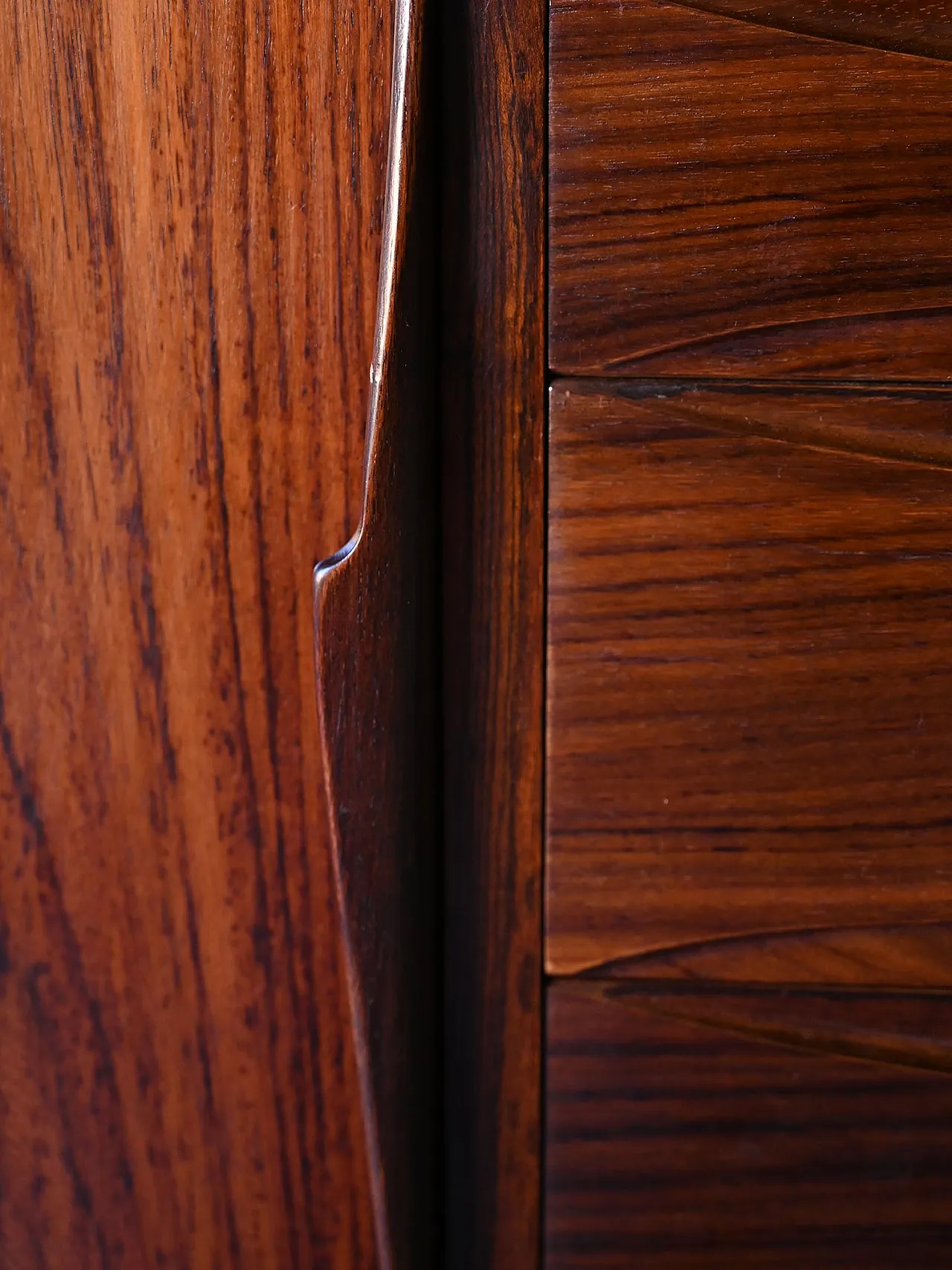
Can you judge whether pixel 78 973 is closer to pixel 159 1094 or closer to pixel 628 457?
pixel 159 1094

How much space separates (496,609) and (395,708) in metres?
0.04

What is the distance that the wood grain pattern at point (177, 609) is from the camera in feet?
0.84

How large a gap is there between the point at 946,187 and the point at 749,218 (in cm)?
5

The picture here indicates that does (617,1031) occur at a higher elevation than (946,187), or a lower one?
lower

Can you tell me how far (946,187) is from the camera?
9.7 inches

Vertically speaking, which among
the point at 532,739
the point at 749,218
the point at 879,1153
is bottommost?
the point at 879,1153

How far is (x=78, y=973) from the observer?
11.2 inches

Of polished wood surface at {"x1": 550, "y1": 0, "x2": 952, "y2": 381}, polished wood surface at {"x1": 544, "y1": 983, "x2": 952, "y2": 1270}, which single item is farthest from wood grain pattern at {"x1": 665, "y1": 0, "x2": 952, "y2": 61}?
polished wood surface at {"x1": 544, "y1": 983, "x2": 952, "y2": 1270}

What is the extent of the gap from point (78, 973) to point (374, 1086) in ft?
0.33

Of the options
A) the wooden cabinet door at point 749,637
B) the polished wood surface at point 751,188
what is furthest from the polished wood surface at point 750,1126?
the polished wood surface at point 751,188

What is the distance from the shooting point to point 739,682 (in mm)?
257

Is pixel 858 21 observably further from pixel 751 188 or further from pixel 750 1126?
pixel 750 1126

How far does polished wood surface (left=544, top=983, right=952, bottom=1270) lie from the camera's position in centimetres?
27

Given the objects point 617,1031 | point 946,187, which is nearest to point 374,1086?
point 617,1031
